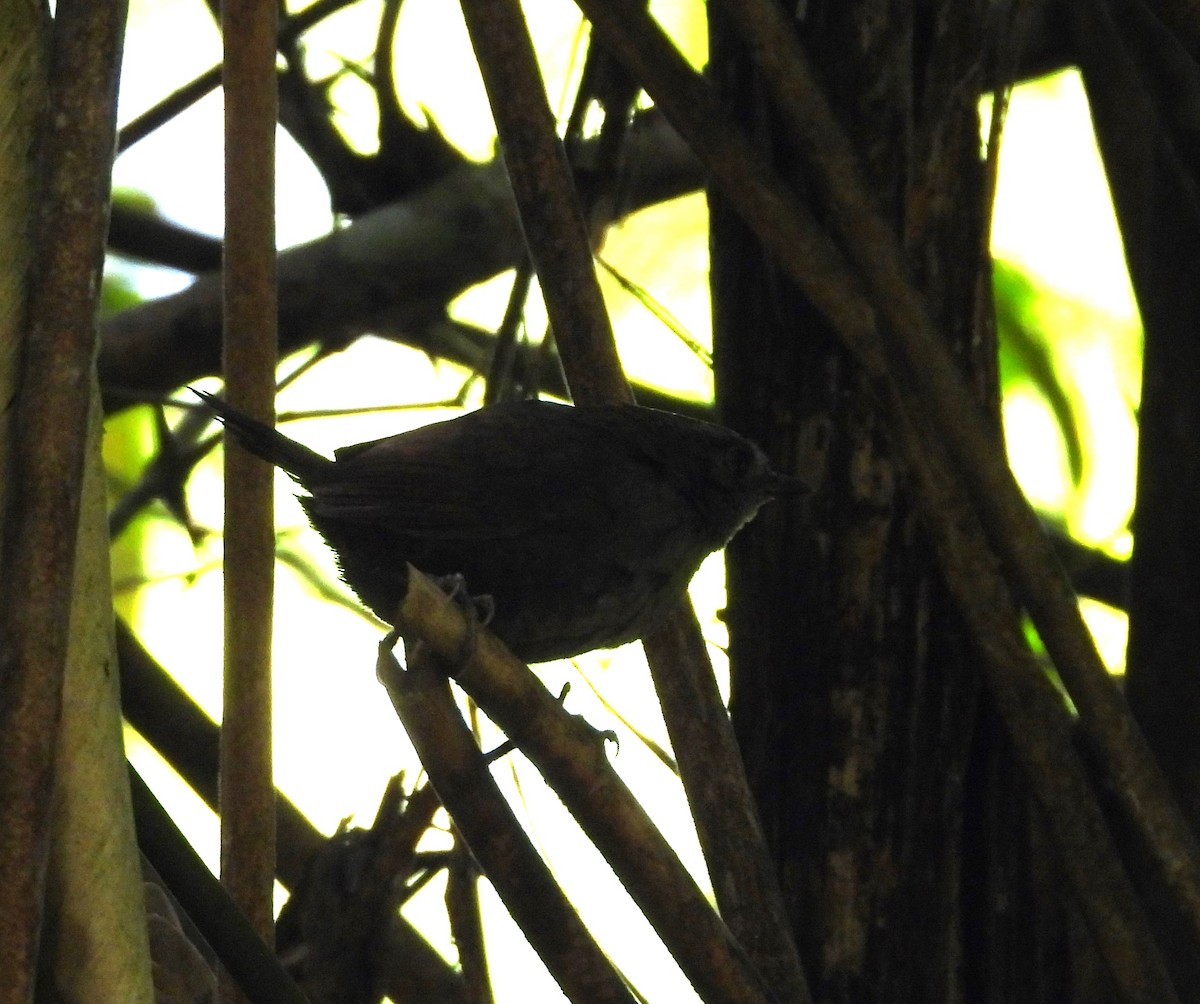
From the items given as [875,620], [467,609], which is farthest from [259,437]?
[875,620]

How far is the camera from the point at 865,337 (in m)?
2.10

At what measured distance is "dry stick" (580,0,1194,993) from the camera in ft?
6.38

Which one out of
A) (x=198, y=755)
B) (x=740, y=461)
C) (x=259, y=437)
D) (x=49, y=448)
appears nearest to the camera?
(x=49, y=448)

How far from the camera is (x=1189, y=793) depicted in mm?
2129

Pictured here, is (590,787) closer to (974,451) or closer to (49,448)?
(49,448)

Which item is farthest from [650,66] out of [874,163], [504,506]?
[504,506]

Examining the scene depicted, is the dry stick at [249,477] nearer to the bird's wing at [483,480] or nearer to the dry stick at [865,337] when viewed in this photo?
the bird's wing at [483,480]

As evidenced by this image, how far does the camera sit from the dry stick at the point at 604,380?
6.17ft

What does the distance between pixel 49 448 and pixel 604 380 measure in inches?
39.5

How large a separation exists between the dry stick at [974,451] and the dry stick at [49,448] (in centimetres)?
96

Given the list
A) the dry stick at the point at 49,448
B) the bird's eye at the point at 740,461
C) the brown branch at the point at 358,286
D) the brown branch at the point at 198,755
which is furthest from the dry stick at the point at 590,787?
the brown branch at the point at 358,286

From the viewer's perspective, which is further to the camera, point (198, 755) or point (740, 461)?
point (198, 755)

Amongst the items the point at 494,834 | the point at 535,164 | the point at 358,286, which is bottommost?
the point at 494,834

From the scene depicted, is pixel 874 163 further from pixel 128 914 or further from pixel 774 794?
pixel 128 914
